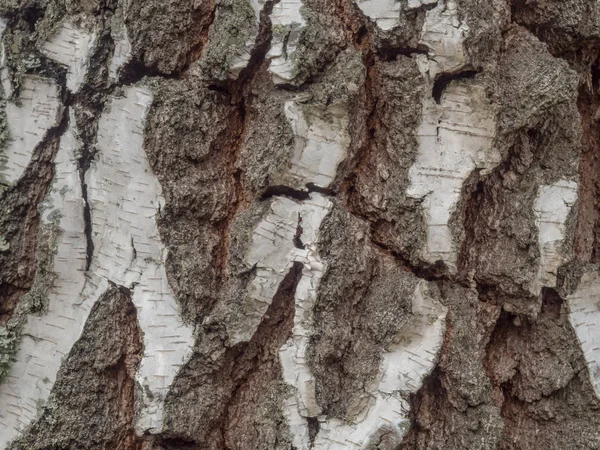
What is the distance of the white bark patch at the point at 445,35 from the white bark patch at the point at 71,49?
675 mm

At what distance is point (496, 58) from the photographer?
47.3 inches

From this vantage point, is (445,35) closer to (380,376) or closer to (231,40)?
(231,40)

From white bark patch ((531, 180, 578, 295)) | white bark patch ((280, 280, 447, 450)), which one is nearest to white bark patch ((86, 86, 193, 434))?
white bark patch ((280, 280, 447, 450))

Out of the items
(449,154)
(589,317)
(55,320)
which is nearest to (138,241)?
(55,320)

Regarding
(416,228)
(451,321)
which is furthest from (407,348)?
(416,228)

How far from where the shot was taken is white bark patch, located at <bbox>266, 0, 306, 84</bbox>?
1158 millimetres

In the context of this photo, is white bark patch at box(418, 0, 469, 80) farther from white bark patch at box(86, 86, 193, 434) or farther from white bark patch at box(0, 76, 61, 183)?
white bark patch at box(0, 76, 61, 183)

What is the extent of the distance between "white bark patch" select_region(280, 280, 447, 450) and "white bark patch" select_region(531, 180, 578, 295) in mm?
222

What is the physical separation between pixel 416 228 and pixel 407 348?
231 mm

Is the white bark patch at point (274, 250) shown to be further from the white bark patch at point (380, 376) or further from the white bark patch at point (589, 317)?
the white bark patch at point (589, 317)

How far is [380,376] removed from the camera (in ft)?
3.77

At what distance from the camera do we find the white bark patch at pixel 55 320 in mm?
1187

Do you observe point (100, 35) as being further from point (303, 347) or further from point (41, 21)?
point (303, 347)

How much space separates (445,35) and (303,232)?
1.51 ft
